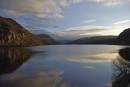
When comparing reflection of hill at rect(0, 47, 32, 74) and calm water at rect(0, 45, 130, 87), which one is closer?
calm water at rect(0, 45, 130, 87)

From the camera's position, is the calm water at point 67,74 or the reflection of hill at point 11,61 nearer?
the calm water at point 67,74

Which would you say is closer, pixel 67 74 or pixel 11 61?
pixel 67 74

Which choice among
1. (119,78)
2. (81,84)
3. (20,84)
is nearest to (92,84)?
(81,84)

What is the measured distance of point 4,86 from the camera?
100 ft

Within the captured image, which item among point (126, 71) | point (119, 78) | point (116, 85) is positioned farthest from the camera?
point (126, 71)

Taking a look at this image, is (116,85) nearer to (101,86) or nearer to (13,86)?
(101,86)

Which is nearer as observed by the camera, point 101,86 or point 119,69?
point 101,86

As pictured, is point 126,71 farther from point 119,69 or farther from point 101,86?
point 101,86

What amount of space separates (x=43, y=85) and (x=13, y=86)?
12.2 feet

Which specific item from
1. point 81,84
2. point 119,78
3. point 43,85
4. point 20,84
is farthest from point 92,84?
point 20,84

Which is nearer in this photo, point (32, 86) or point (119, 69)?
point (32, 86)

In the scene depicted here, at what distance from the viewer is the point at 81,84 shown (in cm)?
3212

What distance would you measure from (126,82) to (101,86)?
394 centimetres

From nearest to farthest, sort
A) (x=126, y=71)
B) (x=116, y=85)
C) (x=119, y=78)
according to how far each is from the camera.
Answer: (x=116, y=85), (x=119, y=78), (x=126, y=71)
